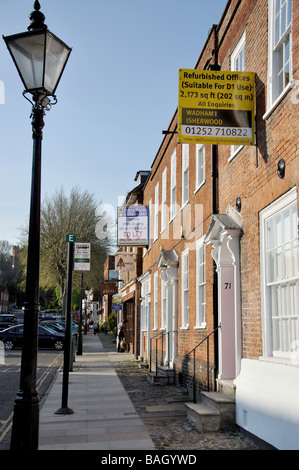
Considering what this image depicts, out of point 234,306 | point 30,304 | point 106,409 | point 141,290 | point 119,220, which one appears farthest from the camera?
point 141,290

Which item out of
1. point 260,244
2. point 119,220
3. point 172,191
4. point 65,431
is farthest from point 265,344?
point 119,220

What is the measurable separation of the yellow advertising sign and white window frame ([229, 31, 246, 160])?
34.9 inches

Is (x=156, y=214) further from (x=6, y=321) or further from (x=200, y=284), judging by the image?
(x=6, y=321)

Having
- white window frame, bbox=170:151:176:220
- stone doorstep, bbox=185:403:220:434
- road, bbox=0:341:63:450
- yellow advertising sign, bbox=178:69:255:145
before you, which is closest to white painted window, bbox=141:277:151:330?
road, bbox=0:341:63:450

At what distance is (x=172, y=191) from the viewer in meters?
16.2

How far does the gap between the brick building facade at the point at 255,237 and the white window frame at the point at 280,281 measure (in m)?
0.01

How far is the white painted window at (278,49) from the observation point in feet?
23.0

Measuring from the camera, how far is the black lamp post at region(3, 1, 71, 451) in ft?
16.5

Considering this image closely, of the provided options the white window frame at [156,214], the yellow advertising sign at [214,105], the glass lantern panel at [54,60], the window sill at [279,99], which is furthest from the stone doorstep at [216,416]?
the white window frame at [156,214]

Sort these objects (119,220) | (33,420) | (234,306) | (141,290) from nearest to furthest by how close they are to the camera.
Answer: (33,420), (234,306), (119,220), (141,290)

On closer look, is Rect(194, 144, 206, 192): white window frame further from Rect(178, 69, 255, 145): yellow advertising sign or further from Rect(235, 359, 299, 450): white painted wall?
Rect(235, 359, 299, 450): white painted wall

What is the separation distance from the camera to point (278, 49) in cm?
737
